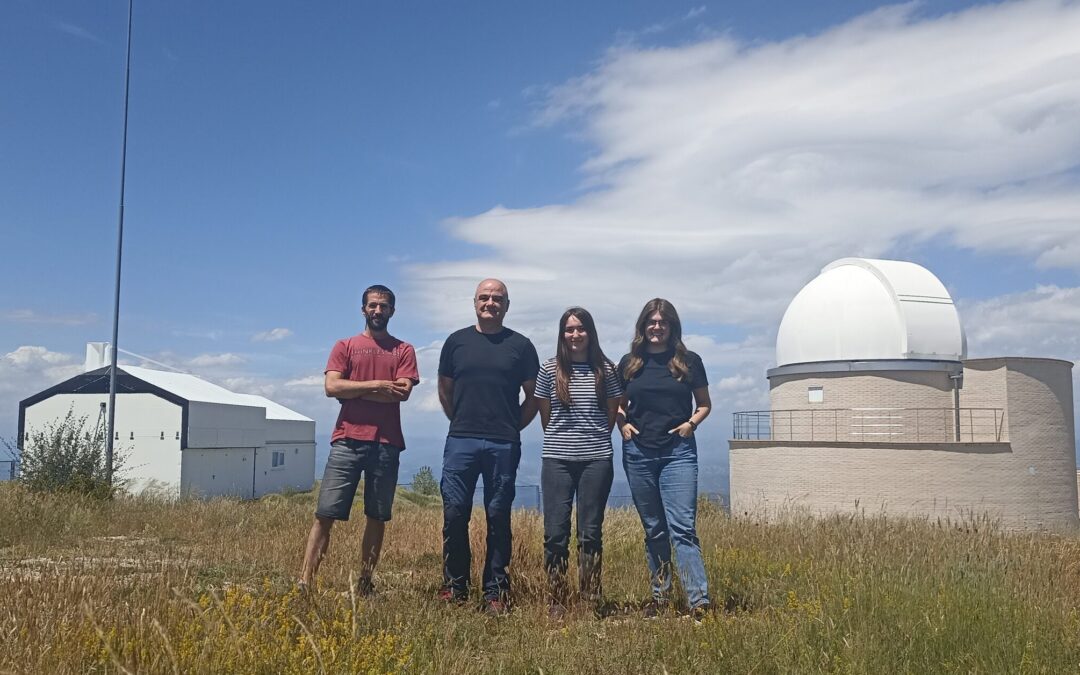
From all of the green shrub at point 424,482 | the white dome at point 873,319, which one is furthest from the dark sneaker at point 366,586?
the green shrub at point 424,482

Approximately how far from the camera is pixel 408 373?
203 inches

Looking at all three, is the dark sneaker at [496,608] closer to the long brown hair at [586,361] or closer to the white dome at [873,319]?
the long brown hair at [586,361]

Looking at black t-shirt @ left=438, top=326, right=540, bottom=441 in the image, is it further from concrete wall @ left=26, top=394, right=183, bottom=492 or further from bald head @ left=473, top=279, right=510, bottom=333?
concrete wall @ left=26, top=394, right=183, bottom=492

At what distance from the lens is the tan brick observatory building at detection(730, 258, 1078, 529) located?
2169 centimetres

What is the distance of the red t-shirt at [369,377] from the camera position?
506 centimetres

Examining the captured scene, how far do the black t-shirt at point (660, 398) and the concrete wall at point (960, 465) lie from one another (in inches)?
704

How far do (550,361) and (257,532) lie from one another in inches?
156

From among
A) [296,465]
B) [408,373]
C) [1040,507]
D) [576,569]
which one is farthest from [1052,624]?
[296,465]

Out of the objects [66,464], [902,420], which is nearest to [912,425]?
[902,420]

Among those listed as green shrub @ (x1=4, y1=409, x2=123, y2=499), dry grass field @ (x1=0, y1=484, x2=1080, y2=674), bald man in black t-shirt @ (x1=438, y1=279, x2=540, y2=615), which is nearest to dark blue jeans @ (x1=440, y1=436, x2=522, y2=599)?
bald man in black t-shirt @ (x1=438, y1=279, x2=540, y2=615)

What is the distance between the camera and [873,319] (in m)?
23.9

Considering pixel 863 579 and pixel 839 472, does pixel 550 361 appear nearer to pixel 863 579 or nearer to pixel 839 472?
pixel 863 579

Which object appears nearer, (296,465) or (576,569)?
(576,569)

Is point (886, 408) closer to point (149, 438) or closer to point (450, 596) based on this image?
point (450, 596)
